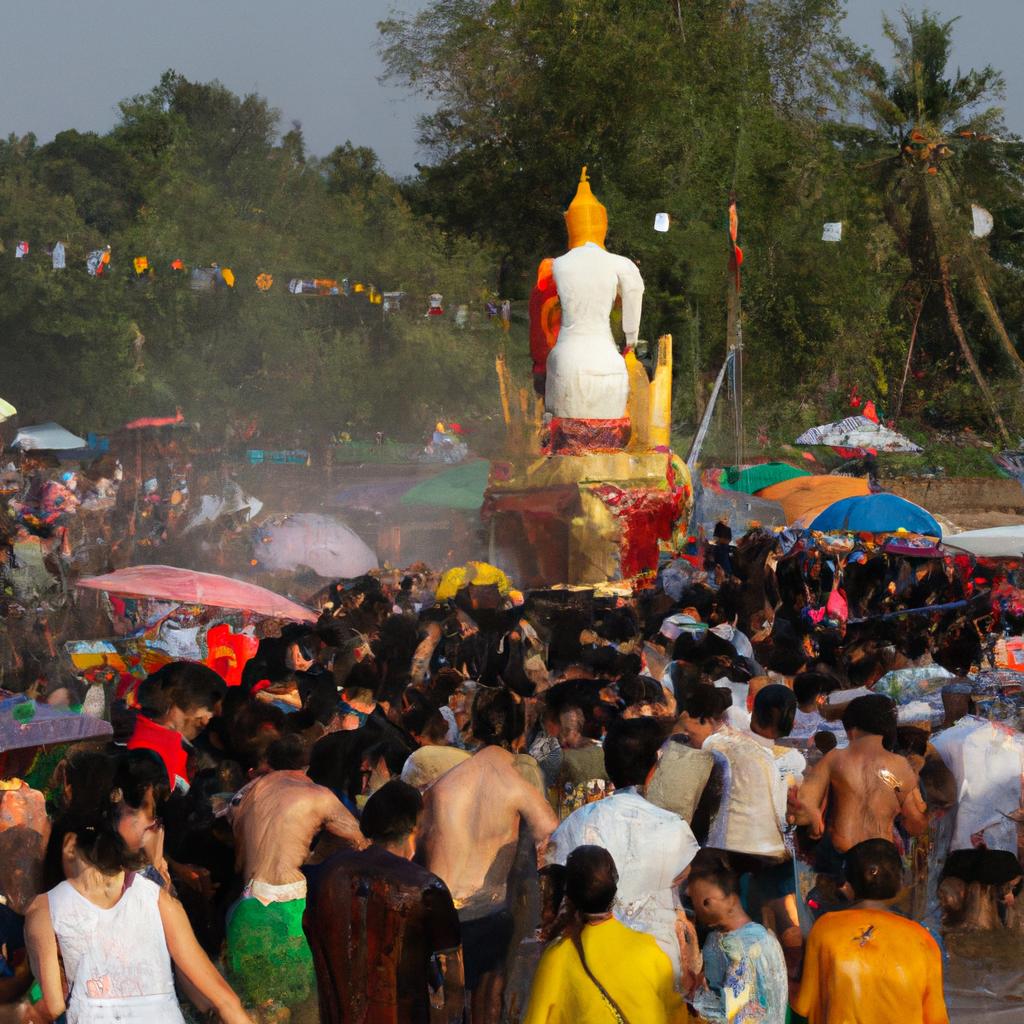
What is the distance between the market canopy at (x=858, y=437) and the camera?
3184 cm

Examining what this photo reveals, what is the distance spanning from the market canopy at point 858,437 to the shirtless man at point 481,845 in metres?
27.1

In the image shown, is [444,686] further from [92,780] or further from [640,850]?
[92,780]

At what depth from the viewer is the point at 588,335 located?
17438 mm

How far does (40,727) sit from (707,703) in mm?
2569

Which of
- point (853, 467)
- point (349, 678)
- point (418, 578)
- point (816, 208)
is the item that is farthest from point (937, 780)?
point (816, 208)

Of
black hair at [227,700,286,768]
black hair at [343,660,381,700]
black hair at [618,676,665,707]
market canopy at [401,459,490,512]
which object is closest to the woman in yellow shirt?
black hair at [227,700,286,768]

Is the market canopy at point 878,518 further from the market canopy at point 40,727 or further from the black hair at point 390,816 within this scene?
the black hair at point 390,816

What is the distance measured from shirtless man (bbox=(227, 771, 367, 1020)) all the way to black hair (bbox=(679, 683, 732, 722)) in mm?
1344

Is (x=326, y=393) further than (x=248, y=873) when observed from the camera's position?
Yes

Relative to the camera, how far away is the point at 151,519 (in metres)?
22.2

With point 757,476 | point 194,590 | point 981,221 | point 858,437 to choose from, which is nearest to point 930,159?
point 981,221

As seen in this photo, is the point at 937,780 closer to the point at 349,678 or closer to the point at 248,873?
the point at 349,678

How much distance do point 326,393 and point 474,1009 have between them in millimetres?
30573

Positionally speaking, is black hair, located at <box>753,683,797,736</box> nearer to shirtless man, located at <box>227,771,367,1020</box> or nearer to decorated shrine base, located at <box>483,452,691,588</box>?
shirtless man, located at <box>227,771,367,1020</box>
